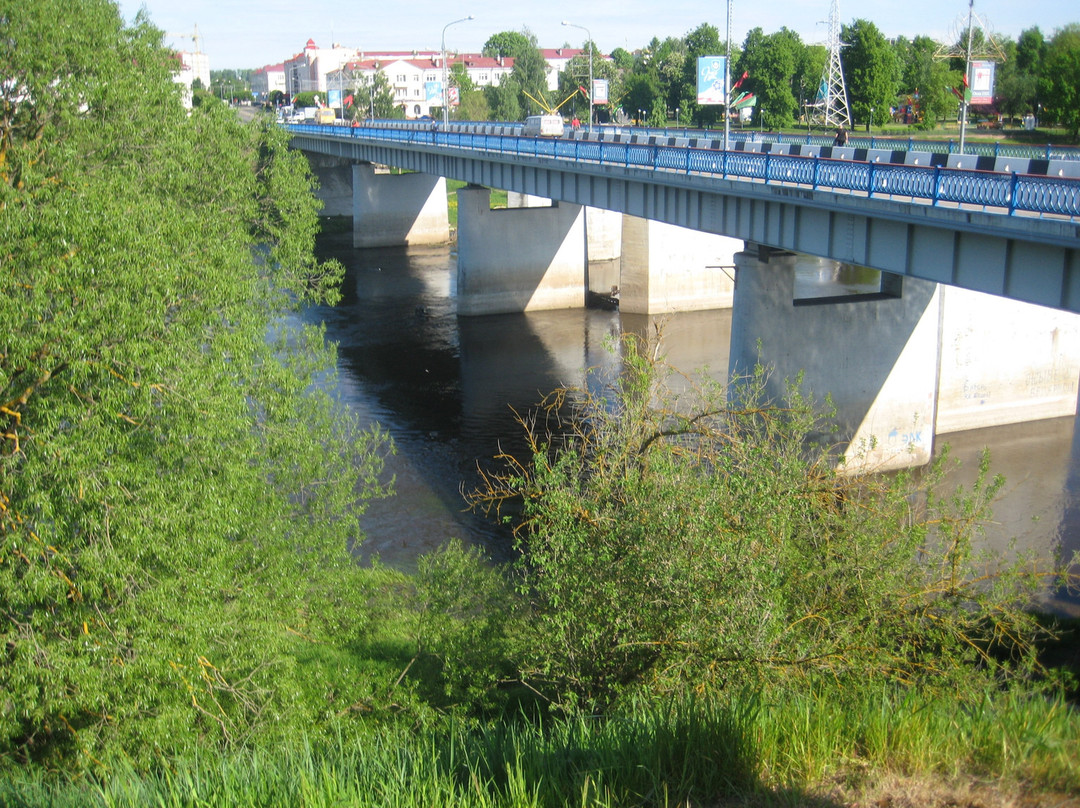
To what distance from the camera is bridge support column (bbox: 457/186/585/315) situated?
41.0 m

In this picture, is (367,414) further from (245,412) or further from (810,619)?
(810,619)

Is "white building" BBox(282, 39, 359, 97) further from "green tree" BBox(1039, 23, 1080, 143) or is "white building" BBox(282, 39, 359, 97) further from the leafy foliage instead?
the leafy foliage

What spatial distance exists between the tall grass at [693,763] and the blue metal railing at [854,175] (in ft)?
29.6

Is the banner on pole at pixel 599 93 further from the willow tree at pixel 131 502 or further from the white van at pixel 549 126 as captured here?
the willow tree at pixel 131 502

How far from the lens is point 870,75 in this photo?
6862 centimetres

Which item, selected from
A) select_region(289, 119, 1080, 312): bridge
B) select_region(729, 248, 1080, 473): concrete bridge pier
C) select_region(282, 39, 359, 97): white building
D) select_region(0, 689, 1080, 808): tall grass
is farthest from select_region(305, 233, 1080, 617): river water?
select_region(282, 39, 359, 97): white building

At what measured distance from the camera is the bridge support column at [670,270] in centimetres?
3962

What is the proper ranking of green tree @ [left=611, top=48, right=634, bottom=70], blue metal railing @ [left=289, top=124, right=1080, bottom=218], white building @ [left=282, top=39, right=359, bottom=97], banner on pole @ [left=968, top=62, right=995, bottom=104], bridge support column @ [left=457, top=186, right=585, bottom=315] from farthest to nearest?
white building @ [left=282, top=39, right=359, bottom=97]
green tree @ [left=611, top=48, right=634, bottom=70]
bridge support column @ [left=457, top=186, right=585, bottom=315]
banner on pole @ [left=968, top=62, right=995, bottom=104]
blue metal railing @ [left=289, top=124, right=1080, bottom=218]

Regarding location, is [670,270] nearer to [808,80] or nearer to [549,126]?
[549,126]

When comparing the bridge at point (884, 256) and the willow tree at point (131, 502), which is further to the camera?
the bridge at point (884, 256)

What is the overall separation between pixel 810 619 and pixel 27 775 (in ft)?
24.6

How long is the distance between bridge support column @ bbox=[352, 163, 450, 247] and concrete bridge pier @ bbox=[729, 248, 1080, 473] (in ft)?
131

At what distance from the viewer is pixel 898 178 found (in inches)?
651

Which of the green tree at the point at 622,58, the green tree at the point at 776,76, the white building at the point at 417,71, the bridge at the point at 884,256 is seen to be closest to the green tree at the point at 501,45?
the white building at the point at 417,71
